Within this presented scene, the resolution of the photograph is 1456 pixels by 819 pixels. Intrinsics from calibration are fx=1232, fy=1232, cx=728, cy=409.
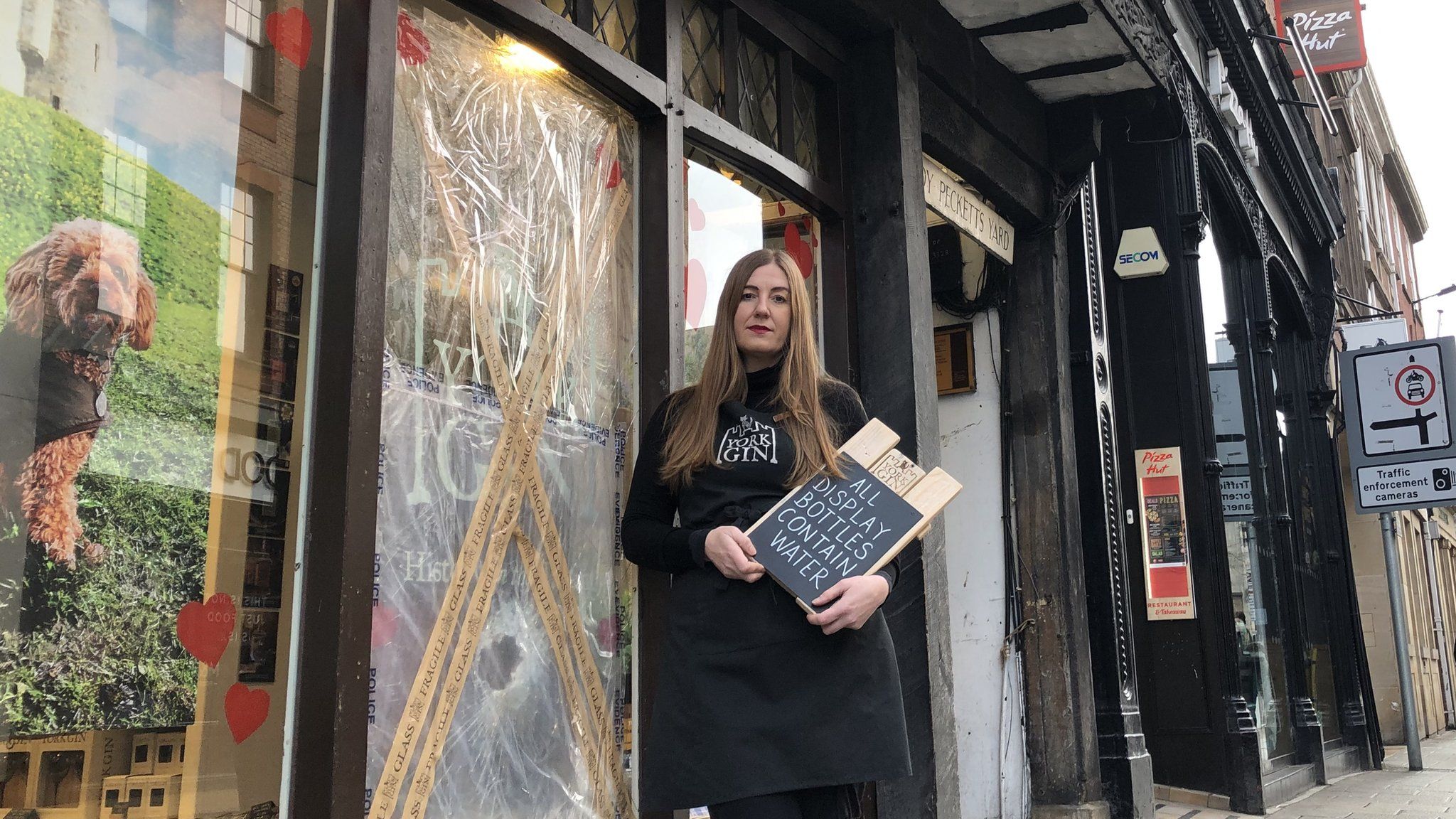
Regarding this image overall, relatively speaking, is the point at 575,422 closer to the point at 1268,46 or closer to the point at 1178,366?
the point at 1178,366

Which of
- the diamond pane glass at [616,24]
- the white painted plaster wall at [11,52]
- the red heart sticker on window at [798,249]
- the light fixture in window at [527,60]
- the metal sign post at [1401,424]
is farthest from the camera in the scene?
the metal sign post at [1401,424]

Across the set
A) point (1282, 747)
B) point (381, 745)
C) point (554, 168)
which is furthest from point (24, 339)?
point (1282, 747)

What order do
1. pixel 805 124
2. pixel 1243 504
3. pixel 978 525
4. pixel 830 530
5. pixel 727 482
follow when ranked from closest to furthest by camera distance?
pixel 830 530 < pixel 727 482 < pixel 805 124 < pixel 978 525 < pixel 1243 504

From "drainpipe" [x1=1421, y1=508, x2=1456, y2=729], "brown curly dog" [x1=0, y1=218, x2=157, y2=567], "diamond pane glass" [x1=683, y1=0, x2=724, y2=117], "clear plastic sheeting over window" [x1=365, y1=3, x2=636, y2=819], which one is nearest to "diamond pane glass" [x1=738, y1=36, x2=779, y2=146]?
"diamond pane glass" [x1=683, y1=0, x2=724, y2=117]

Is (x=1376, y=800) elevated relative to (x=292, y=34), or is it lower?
lower

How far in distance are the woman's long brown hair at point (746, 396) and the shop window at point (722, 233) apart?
0.91m

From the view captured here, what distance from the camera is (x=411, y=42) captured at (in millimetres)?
3023

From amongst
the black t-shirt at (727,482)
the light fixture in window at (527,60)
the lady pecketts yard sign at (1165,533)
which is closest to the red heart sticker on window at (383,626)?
the black t-shirt at (727,482)

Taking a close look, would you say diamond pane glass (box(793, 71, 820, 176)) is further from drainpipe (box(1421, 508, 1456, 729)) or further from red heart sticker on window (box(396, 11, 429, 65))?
drainpipe (box(1421, 508, 1456, 729))

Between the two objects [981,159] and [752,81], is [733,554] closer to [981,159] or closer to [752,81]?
[752,81]

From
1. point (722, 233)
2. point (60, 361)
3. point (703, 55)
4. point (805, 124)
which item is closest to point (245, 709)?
point (60, 361)

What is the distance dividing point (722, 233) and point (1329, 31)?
13115 millimetres

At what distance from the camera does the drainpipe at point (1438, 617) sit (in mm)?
22625

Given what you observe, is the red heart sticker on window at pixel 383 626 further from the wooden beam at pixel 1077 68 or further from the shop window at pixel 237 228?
the wooden beam at pixel 1077 68
